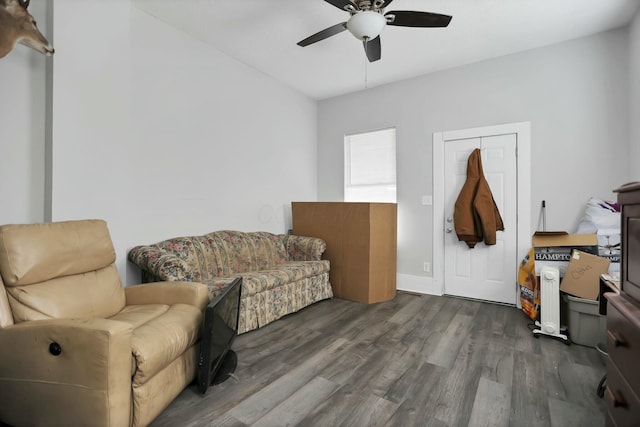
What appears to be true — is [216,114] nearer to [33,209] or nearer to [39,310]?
[33,209]

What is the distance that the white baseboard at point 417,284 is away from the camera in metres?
3.83

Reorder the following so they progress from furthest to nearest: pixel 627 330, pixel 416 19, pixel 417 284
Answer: pixel 417 284 < pixel 416 19 < pixel 627 330

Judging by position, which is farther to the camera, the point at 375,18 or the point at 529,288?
the point at 529,288

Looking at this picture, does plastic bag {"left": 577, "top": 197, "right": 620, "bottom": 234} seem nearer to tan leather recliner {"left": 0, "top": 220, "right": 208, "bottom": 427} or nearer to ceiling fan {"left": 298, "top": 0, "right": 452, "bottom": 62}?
ceiling fan {"left": 298, "top": 0, "right": 452, "bottom": 62}

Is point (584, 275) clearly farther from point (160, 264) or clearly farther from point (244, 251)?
point (160, 264)

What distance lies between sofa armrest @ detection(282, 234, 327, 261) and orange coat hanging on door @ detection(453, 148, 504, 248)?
166cm

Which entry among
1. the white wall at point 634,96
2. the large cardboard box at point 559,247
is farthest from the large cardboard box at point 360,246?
the white wall at point 634,96

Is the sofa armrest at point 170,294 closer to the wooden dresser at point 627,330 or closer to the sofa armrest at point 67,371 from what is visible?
the sofa armrest at point 67,371

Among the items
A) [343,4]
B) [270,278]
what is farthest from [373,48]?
[270,278]

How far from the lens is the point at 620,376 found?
3.68ft

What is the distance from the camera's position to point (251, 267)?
334 centimetres

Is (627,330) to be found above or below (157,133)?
below

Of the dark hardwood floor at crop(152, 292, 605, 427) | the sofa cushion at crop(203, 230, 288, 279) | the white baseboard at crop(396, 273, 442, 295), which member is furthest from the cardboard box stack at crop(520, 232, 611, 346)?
the sofa cushion at crop(203, 230, 288, 279)

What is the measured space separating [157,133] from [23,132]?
3.05 feet
